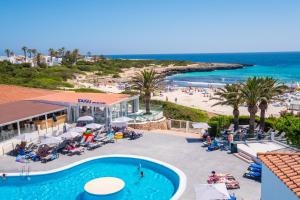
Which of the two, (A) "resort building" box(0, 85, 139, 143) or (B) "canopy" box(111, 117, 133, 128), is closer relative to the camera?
(A) "resort building" box(0, 85, 139, 143)

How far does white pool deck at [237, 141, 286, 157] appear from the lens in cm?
2023

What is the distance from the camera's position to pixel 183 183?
16266mm

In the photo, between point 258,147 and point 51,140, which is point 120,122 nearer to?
point 51,140

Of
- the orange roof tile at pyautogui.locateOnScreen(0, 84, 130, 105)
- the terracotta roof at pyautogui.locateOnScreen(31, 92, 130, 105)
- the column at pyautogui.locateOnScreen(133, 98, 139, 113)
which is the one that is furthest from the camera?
the column at pyautogui.locateOnScreen(133, 98, 139, 113)

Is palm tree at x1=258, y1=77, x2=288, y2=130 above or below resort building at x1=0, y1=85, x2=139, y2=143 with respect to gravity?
above

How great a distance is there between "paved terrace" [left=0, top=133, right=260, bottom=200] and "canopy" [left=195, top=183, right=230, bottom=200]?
1.39 meters

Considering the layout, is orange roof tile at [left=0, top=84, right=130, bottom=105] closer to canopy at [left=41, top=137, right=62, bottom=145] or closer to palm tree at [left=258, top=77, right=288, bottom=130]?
canopy at [left=41, top=137, right=62, bottom=145]

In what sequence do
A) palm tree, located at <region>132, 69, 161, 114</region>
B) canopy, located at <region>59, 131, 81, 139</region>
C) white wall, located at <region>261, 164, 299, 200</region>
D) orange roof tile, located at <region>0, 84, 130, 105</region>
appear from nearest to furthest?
white wall, located at <region>261, 164, 299, 200</region>, canopy, located at <region>59, 131, 81, 139</region>, orange roof tile, located at <region>0, 84, 130, 105</region>, palm tree, located at <region>132, 69, 161, 114</region>

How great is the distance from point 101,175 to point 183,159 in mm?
5039

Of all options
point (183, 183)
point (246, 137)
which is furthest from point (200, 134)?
point (183, 183)

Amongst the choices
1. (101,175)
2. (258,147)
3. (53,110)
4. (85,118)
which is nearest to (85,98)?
(53,110)

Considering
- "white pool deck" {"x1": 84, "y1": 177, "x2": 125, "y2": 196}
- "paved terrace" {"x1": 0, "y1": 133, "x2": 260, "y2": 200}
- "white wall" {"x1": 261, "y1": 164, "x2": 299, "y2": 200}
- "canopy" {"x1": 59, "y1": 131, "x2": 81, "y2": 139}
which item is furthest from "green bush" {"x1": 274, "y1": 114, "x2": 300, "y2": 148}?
"canopy" {"x1": 59, "y1": 131, "x2": 81, "y2": 139}

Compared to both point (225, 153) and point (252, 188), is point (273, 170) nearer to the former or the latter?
point (252, 188)

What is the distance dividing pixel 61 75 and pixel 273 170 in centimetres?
A: 7054
